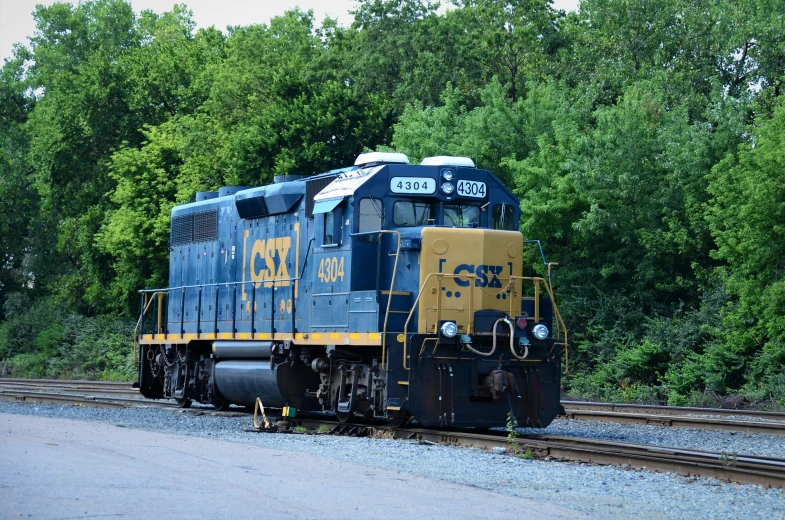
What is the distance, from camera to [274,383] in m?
15.7

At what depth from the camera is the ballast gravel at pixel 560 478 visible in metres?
8.19

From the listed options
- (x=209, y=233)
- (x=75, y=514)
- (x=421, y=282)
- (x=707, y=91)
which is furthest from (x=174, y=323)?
(x=707, y=91)

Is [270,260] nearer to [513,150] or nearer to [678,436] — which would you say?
[678,436]

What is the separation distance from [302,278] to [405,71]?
75.9ft

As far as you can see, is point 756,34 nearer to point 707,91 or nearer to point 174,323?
point 707,91

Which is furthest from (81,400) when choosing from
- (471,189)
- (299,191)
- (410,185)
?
(471,189)

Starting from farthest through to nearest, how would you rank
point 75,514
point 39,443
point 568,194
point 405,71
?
1. point 405,71
2. point 568,194
3. point 39,443
4. point 75,514

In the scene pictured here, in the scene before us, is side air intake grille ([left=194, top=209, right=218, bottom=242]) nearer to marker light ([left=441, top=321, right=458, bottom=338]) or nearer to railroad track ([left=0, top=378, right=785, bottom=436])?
railroad track ([left=0, top=378, right=785, bottom=436])

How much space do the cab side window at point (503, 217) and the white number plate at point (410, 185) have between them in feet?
3.68

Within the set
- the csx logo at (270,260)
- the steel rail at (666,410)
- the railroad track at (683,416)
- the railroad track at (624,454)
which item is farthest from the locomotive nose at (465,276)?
the steel rail at (666,410)

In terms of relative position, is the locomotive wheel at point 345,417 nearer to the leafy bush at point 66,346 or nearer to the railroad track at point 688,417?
the railroad track at point 688,417

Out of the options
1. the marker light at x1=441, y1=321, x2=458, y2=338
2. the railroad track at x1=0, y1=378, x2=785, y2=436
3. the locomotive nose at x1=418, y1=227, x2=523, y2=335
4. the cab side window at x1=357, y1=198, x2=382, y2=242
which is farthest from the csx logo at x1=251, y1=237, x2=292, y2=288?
the railroad track at x1=0, y1=378, x2=785, y2=436

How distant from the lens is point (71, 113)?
40.5m

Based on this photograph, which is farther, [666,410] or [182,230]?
[182,230]
